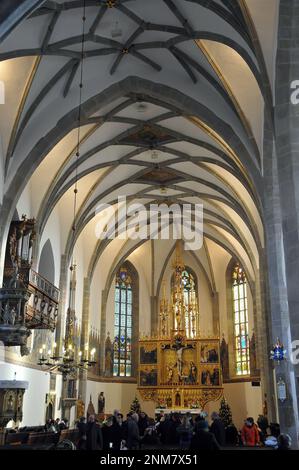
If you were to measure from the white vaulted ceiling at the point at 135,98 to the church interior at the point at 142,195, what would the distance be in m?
0.05

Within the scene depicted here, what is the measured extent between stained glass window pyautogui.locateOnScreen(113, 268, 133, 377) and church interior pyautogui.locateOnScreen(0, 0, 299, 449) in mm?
84

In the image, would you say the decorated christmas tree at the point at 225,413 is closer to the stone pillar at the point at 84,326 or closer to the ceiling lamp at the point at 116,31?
the stone pillar at the point at 84,326

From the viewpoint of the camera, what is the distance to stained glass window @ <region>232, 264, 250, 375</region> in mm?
28094

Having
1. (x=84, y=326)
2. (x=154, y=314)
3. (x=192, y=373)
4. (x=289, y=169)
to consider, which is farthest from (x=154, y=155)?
(x=154, y=314)

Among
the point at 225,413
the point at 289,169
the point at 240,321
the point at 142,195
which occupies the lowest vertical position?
the point at 225,413

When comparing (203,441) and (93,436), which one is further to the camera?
(93,436)

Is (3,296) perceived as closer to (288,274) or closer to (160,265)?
(288,274)

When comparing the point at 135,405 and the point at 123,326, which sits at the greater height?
the point at 123,326

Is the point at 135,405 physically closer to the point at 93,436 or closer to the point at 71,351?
the point at 71,351

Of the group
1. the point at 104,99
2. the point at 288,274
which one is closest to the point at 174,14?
the point at 104,99

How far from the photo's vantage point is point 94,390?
2578 centimetres

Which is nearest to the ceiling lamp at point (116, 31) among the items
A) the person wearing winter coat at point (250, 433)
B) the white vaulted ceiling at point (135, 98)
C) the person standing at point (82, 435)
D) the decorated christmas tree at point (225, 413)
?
the white vaulted ceiling at point (135, 98)

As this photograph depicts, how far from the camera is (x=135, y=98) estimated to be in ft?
58.5

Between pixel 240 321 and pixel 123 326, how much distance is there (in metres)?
6.67
